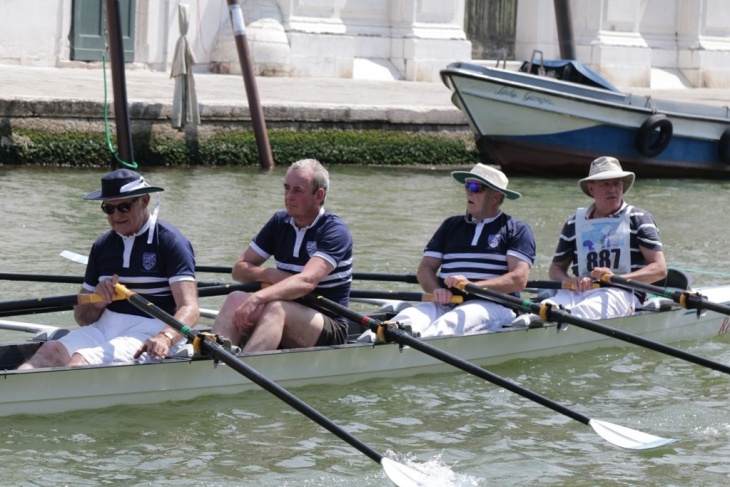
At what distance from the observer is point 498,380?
701 cm

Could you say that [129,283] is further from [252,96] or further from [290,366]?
[252,96]

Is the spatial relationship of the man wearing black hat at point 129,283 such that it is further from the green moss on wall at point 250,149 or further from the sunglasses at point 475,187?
the green moss on wall at point 250,149

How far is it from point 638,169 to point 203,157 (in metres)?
5.60

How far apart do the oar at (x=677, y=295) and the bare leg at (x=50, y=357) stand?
3.38 m

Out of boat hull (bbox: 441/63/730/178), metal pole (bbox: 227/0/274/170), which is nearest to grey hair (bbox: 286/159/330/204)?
metal pole (bbox: 227/0/274/170)

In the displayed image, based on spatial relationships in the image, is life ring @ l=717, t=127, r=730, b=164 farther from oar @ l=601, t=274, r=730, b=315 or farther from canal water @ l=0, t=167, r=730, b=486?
oar @ l=601, t=274, r=730, b=315

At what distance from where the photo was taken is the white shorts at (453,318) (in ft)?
25.8

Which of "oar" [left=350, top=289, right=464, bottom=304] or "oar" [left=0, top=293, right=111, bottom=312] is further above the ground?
"oar" [left=0, top=293, right=111, bottom=312]

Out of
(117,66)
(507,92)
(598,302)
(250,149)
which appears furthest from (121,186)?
(507,92)

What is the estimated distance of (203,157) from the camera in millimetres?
16891

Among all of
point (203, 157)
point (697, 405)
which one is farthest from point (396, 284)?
point (203, 157)

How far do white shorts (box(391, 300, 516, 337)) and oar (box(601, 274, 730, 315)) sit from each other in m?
0.74

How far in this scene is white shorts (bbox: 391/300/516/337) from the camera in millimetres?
7867

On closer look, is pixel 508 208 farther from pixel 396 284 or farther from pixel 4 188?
pixel 4 188
